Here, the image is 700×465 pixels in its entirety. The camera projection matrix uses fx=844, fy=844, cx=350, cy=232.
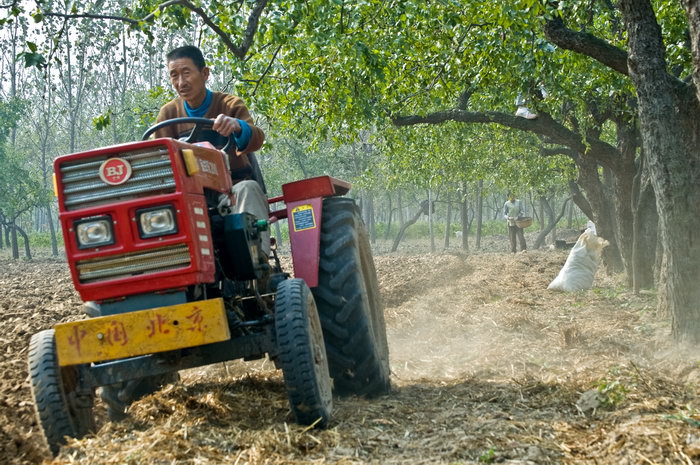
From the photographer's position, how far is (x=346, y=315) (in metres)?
5.30

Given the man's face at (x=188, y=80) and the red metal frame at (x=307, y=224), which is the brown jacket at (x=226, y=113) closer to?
the man's face at (x=188, y=80)

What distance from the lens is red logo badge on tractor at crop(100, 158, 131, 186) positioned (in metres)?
4.35

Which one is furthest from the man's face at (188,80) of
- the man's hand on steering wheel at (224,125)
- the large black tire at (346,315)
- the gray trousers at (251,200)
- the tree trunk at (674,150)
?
the tree trunk at (674,150)

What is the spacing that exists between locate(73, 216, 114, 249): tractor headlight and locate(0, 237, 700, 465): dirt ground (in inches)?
38.6

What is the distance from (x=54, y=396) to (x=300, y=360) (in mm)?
1306

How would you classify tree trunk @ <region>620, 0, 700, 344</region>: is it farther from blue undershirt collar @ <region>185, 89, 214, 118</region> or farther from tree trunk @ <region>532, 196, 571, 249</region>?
tree trunk @ <region>532, 196, 571, 249</region>

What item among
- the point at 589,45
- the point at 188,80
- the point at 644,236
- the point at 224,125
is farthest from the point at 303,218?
the point at 644,236

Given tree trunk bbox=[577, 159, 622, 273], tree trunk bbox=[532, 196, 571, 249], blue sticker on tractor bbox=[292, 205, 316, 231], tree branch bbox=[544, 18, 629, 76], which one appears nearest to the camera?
blue sticker on tractor bbox=[292, 205, 316, 231]

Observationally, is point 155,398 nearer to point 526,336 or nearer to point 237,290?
point 237,290

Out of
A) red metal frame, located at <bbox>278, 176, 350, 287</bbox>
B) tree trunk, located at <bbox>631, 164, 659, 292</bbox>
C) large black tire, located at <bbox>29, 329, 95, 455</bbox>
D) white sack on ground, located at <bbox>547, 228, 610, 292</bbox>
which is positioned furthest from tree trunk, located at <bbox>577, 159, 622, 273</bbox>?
large black tire, located at <bbox>29, 329, 95, 455</bbox>

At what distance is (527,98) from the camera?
12.9 m

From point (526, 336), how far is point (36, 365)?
5.63 meters

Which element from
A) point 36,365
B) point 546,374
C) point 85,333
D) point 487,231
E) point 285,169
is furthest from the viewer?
point 487,231

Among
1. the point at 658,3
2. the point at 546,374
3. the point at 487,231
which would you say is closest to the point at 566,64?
the point at 658,3
